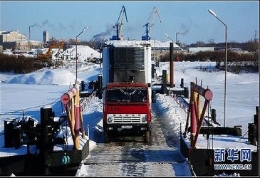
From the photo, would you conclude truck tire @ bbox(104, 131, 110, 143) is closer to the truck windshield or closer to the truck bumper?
the truck bumper

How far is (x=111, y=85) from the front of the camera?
18719mm

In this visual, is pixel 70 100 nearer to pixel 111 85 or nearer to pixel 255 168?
pixel 111 85

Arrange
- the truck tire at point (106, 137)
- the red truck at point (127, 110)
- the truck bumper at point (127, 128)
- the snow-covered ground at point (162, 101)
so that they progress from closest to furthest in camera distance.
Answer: the red truck at point (127, 110) → the truck bumper at point (127, 128) → the truck tire at point (106, 137) → the snow-covered ground at point (162, 101)

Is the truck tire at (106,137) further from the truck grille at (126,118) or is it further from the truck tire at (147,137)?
the truck tire at (147,137)

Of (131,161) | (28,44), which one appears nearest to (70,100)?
(131,161)

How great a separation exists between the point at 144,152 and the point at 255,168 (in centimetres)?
383

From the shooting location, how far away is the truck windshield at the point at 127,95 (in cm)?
1834

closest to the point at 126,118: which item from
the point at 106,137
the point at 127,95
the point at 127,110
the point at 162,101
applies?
the point at 127,110

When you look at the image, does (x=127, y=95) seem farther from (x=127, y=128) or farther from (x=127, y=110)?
(x=127, y=128)

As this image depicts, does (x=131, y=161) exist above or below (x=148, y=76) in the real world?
below

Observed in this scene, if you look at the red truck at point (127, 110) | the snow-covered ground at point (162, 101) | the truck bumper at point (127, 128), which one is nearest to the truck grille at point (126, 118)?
the red truck at point (127, 110)

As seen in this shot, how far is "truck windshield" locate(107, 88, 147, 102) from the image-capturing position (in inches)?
722

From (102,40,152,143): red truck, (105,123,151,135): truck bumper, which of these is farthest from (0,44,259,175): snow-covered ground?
(102,40,152,143): red truck

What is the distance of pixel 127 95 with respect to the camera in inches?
723
